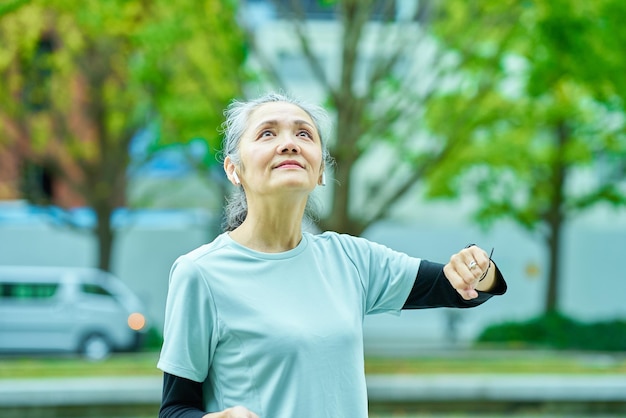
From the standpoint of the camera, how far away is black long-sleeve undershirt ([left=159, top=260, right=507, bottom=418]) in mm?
1873

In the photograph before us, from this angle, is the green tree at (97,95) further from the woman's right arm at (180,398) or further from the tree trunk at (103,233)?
the woman's right arm at (180,398)

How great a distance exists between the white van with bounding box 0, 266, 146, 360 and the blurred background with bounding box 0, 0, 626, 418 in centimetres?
4

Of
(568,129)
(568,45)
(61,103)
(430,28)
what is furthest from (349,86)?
(61,103)

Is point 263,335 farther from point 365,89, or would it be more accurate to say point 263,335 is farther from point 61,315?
point 61,315

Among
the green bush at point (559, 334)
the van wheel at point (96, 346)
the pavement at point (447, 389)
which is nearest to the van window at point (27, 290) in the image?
the van wheel at point (96, 346)

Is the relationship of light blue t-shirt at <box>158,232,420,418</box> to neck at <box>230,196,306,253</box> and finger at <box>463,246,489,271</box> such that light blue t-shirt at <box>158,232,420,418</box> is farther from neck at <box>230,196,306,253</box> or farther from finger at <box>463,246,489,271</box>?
finger at <box>463,246,489,271</box>

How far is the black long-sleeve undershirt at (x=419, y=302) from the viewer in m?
1.87

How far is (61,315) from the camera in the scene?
55.7 ft

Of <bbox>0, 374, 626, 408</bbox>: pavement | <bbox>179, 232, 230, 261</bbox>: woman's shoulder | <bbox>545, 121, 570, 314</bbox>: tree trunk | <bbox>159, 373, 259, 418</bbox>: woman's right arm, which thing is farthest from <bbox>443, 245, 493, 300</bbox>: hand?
<bbox>545, 121, 570, 314</bbox>: tree trunk

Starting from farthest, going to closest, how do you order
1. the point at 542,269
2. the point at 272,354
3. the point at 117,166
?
the point at 542,269, the point at 117,166, the point at 272,354

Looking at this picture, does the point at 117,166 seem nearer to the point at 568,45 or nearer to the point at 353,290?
the point at 568,45

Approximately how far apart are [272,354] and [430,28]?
11.3m

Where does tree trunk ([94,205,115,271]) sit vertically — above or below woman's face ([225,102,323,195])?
above

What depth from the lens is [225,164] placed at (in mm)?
2141
